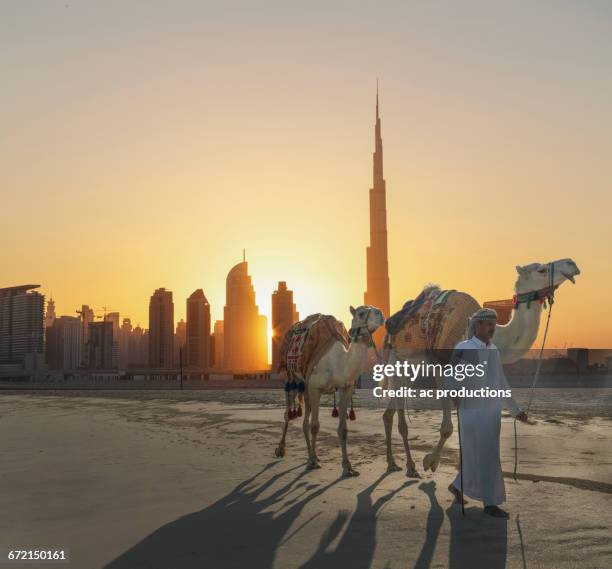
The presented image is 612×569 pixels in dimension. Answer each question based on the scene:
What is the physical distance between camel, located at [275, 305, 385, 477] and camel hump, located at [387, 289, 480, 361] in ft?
1.61

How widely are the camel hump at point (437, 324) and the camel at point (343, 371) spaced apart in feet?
1.61

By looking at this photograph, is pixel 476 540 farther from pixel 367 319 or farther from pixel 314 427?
pixel 314 427

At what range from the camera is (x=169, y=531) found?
299 inches

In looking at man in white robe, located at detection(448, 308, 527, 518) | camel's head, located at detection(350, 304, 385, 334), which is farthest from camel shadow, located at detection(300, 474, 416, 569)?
camel's head, located at detection(350, 304, 385, 334)

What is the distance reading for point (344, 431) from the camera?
11430 millimetres

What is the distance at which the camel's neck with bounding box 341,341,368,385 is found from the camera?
37.5 ft

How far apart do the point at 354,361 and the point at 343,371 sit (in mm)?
312

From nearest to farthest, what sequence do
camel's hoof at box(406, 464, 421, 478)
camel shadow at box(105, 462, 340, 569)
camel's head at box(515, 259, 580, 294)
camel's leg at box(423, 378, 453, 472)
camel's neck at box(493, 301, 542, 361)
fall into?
1. camel shadow at box(105, 462, 340, 569)
2. camel's head at box(515, 259, 580, 294)
3. camel's neck at box(493, 301, 542, 361)
4. camel's leg at box(423, 378, 453, 472)
5. camel's hoof at box(406, 464, 421, 478)

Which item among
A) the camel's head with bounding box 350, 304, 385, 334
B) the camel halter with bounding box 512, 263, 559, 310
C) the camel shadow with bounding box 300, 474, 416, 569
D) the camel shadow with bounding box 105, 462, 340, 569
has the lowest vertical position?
the camel shadow with bounding box 105, 462, 340, 569

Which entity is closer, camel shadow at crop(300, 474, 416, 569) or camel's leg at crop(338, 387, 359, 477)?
camel shadow at crop(300, 474, 416, 569)

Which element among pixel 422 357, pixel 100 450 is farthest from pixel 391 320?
pixel 100 450

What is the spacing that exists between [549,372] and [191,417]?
75.3m

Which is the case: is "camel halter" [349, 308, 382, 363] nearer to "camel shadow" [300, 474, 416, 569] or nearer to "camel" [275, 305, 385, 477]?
"camel" [275, 305, 385, 477]

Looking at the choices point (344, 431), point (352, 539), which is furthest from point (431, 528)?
point (344, 431)
